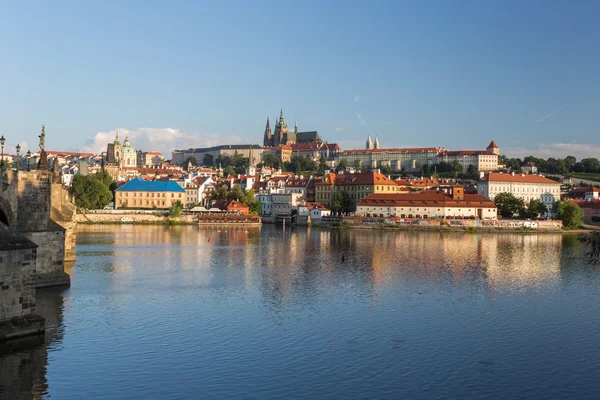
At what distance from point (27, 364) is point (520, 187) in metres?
96.5

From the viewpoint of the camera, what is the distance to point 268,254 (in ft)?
135

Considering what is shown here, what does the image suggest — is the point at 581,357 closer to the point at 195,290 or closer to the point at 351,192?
the point at 195,290

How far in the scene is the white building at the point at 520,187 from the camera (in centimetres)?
9850

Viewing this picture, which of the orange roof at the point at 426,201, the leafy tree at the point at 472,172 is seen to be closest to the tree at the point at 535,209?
the orange roof at the point at 426,201

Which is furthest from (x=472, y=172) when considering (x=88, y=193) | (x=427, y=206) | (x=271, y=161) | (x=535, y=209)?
(x=88, y=193)

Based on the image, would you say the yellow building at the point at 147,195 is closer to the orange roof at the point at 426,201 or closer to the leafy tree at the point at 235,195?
the leafy tree at the point at 235,195

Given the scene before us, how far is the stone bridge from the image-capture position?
1499cm

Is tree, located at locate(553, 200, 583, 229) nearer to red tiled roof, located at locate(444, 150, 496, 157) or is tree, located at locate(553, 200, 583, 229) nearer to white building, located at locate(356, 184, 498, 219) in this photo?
A: white building, located at locate(356, 184, 498, 219)

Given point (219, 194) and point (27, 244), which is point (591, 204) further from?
point (27, 244)

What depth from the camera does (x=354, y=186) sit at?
96625 millimetres

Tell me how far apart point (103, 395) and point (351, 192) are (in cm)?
8493

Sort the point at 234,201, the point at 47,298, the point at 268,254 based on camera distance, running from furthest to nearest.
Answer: the point at 234,201
the point at 268,254
the point at 47,298

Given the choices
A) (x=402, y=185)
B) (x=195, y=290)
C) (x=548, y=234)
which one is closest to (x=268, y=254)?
(x=195, y=290)

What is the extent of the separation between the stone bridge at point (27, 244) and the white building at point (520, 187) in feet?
262
